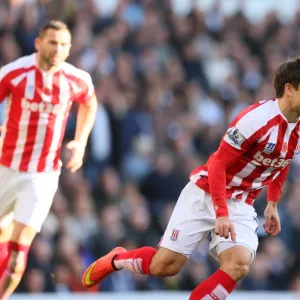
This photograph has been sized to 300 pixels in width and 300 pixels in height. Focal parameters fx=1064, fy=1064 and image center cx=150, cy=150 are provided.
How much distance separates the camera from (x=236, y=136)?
679 centimetres

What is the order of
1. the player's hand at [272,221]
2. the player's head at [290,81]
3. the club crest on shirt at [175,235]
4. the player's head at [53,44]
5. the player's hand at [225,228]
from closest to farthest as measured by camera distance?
the player's hand at [225,228] < the player's head at [290,81] < the club crest on shirt at [175,235] < the player's hand at [272,221] < the player's head at [53,44]

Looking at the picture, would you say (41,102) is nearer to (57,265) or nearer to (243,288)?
(57,265)

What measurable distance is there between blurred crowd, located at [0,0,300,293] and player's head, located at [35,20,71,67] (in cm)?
336

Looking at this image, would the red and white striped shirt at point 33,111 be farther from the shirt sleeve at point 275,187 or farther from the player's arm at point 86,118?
the shirt sleeve at point 275,187

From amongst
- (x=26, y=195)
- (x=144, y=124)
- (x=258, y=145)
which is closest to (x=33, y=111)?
(x=26, y=195)

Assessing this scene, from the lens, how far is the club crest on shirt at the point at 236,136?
677 cm

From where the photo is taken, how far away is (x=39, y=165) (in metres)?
7.70

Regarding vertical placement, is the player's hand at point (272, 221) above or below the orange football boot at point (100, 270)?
above

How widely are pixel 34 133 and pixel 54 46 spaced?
25.4 inches

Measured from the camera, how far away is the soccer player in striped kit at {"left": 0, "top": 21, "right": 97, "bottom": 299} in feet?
24.8

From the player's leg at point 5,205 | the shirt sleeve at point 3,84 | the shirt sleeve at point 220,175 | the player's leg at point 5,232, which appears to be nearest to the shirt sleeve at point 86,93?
the shirt sleeve at point 3,84

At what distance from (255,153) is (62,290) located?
4110 millimetres

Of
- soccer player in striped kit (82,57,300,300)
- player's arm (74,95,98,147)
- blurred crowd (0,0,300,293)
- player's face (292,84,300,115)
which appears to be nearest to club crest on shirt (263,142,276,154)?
soccer player in striped kit (82,57,300,300)

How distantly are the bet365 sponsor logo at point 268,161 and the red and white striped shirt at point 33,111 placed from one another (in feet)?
5.11
